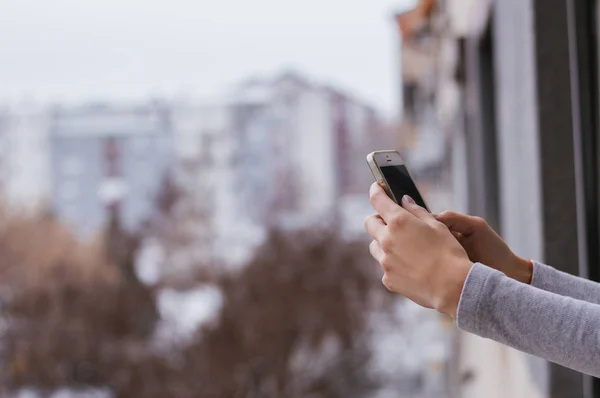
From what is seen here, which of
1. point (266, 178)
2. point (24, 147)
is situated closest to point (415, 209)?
point (266, 178)

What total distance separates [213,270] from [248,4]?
1847cm

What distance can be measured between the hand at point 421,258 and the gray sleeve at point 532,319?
0.07 feet

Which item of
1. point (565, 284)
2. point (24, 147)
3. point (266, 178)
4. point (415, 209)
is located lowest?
point (266, 178)

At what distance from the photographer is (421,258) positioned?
78cm

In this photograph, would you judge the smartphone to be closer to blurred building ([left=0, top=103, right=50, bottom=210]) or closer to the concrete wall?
the concrete wall

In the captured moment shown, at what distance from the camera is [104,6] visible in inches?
1171

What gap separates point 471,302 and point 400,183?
0.20 meters

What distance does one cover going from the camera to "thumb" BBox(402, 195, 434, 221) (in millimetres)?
829

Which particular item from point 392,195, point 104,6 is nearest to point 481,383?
point 392,195

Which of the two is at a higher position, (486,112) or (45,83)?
(45,83)

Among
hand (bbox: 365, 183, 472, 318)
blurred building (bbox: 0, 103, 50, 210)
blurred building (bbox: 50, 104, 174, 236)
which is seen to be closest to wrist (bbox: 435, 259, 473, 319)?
hand (bbox: 365, 183, 472, 318)

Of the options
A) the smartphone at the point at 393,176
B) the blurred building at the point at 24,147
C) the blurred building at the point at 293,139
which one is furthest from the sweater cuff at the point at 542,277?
the blurred building at the point at 293,139

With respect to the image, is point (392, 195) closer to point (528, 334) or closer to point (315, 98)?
point (528, 334)

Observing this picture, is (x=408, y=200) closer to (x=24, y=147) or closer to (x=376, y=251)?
(x=376, y=251)
